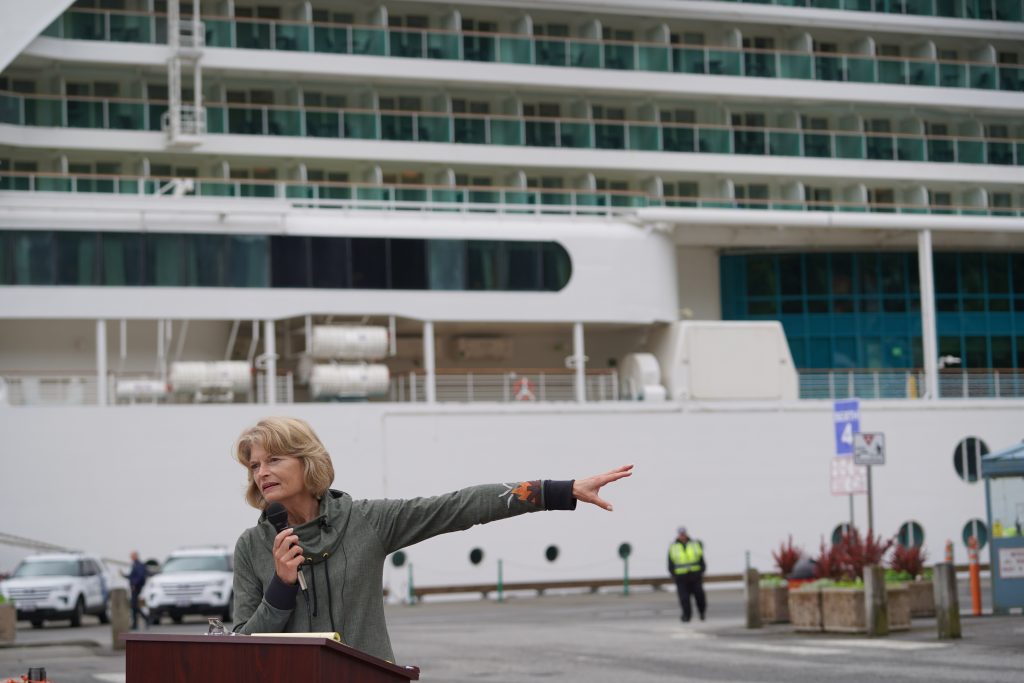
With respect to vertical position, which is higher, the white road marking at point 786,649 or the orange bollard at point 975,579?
the orange bollard at point 975,579

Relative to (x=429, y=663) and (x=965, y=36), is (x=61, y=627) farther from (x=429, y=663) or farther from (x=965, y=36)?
(x=965, y=36)

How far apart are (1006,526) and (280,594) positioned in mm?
19016

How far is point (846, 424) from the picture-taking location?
2398cm

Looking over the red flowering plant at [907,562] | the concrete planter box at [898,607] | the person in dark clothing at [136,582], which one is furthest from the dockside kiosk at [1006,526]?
the person in dark clothing at [136,582]

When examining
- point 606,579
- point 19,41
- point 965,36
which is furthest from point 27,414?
point 965,36

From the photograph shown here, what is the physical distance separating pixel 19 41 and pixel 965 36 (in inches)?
1085

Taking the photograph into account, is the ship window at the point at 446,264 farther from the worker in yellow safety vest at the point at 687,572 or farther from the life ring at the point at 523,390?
the worker in yellow safety vest at the point at 687,572

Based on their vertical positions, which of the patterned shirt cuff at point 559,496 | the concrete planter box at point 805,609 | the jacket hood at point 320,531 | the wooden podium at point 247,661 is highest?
the patterned shirt cuff at point 559,496

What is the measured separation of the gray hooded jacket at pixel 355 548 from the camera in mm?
5414

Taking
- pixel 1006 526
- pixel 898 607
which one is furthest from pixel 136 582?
pixel 1006 526

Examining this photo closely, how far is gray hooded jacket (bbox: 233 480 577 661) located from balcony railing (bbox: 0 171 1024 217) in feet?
102

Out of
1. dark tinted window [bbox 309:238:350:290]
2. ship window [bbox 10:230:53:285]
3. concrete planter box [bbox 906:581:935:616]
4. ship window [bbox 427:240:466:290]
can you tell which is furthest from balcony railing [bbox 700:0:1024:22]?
concrete planter box [bbox 906:581:935:616]

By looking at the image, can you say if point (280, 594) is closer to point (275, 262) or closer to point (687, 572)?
point (687, 572)

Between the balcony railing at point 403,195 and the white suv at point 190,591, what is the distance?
9.32m
